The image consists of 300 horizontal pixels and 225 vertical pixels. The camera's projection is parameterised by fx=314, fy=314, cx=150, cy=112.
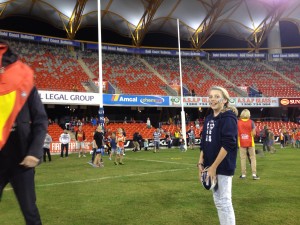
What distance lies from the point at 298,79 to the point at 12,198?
148ft

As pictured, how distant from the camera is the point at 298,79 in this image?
4441 centimetres

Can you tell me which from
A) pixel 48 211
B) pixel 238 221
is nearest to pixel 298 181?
pixel 238 221

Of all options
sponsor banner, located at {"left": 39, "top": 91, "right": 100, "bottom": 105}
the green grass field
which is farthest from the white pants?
sponsor banner, located at {"left": 39, "top": 91, "right": 100, "bottom": 105}

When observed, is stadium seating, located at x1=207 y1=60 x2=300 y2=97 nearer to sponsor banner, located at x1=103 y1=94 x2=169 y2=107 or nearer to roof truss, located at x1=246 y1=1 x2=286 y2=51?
roof truss, located at x1=246 y1=1 x2=286 y2=51

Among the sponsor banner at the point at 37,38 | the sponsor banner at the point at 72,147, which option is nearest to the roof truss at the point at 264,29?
the sponsor banner at the point at 37,38

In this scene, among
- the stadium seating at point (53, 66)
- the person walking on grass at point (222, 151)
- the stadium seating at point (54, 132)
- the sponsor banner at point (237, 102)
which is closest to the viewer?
the person walking on grass at point (222, 151)

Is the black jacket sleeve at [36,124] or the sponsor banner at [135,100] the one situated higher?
the sponsor banner at [135,100]

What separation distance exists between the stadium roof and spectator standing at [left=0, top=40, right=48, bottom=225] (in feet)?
113

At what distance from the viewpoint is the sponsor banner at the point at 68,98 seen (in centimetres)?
2670

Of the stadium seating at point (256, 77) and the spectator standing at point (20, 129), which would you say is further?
the stadium seating at point (256, 77)

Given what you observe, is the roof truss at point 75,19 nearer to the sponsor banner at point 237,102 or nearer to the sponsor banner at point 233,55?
the sponsor banner at point 237,102

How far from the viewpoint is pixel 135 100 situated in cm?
3172

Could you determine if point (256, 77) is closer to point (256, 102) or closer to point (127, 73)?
point (256, 102)

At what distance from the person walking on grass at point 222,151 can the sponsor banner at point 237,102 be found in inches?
1176
